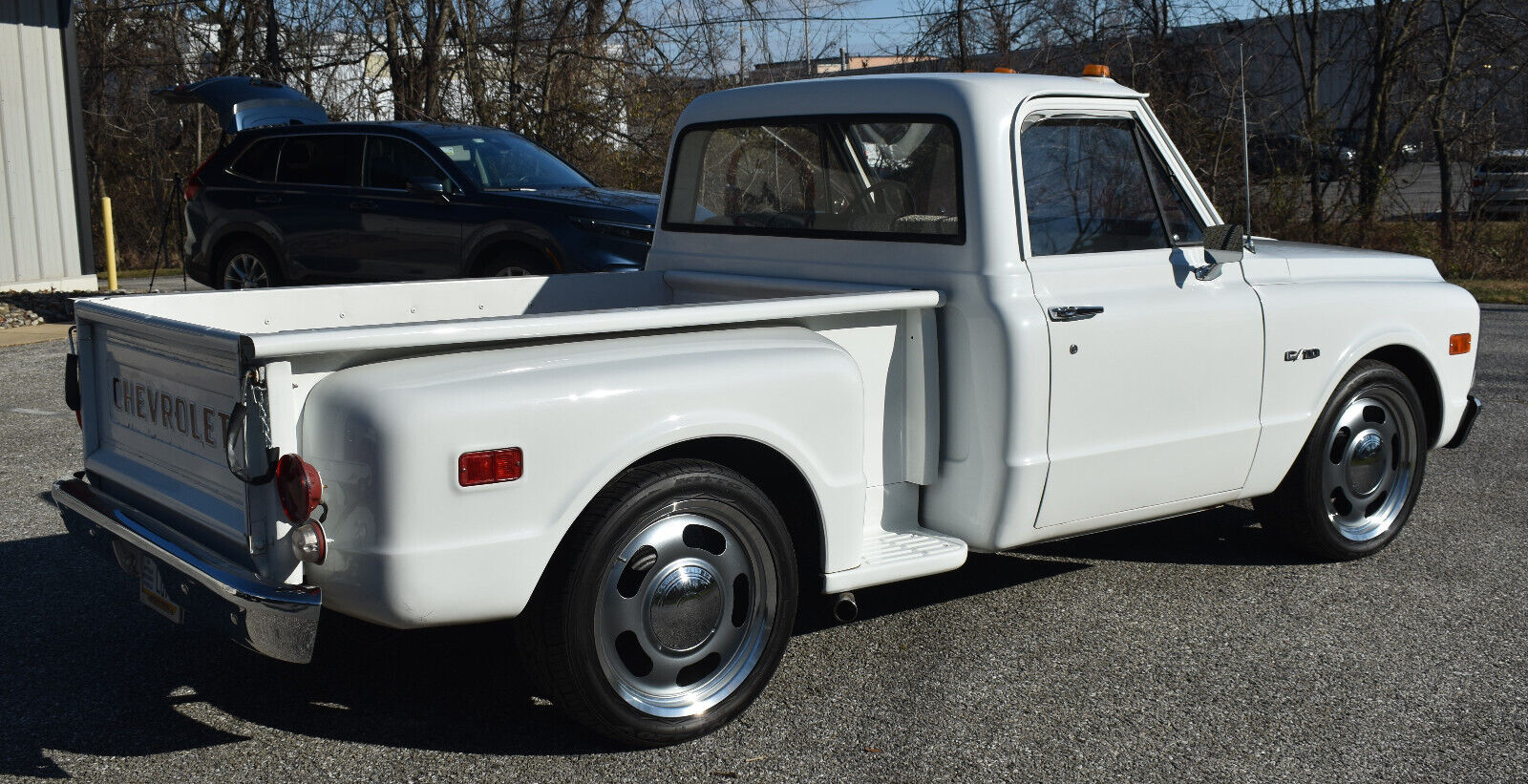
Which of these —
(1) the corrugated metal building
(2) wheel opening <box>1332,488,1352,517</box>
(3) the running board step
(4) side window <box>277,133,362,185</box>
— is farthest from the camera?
(1) the corrugated metal building

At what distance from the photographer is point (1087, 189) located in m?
4.58

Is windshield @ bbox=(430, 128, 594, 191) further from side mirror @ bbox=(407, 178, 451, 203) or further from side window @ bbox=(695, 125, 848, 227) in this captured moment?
side window @ bbox=(695, 125, 848, 227)

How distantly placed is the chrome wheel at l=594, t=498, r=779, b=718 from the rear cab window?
4.25 ft

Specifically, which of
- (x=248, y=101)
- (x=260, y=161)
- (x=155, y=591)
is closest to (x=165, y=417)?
(x=155, y=591)

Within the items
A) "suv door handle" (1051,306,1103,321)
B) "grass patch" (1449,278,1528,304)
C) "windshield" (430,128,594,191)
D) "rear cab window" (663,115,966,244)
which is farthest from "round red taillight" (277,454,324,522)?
"grass patch" (1449,278,1528,304)

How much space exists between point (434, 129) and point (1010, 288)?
303 inches

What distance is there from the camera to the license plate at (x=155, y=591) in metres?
3.54

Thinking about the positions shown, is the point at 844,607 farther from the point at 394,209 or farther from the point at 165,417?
the point at 394,209

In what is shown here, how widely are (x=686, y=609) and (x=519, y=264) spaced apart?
672 cm

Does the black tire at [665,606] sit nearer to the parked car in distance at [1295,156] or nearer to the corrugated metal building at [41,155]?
the corrugated metal building at [41,155]

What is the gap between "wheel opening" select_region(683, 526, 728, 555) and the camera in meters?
3.66

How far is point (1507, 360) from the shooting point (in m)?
10.7

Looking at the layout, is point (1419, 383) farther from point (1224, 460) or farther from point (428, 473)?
point (428, 473)

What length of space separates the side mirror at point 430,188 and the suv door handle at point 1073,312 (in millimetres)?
6918
